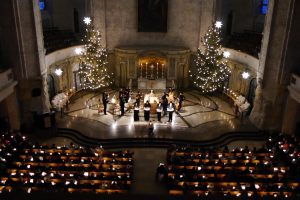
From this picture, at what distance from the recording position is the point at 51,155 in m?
15.7

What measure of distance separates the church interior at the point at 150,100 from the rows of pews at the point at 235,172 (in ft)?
0.19

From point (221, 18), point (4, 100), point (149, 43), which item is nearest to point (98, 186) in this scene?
point (4, 100)

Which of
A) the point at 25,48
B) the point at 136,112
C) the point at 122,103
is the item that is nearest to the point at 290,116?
the point at 136,112

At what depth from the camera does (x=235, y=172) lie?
14.3 metres

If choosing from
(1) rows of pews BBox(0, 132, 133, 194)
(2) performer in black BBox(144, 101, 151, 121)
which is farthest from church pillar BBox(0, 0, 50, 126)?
(2) performer in black BBox(144, 101, 151, 121)

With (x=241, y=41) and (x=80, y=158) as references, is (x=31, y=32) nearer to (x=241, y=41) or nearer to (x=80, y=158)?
(x=80, y=158)

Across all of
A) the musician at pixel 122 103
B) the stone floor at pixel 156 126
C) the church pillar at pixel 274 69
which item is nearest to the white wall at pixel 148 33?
the stone floor at pixel 156 126

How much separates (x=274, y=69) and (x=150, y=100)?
8953mm

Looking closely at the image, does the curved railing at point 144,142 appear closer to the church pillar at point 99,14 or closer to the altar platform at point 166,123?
the altar platform at point 166,123

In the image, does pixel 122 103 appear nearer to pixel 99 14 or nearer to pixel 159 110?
pixel 159 110

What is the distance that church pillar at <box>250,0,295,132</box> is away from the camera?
61.6 feet

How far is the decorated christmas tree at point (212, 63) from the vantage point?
25.7 m

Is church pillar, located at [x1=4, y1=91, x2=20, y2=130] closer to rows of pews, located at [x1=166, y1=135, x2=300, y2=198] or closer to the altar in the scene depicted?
rows of pews, located at [x1=166, y1=135, x2=300, y2=198]

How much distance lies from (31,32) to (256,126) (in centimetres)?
1630
